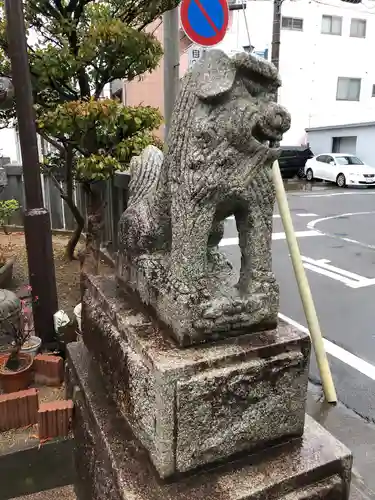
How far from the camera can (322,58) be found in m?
20.6

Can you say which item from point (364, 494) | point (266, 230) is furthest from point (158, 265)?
point (364, 494)

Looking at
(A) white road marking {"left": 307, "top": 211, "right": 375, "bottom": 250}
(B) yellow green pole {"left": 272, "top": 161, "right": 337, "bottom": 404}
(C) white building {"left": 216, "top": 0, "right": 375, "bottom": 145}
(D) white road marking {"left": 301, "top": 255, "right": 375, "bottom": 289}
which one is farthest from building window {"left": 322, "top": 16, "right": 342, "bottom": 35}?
(B) yellow green pole {"left": 272, "top": 161, "right": 337, "bottom": 404}

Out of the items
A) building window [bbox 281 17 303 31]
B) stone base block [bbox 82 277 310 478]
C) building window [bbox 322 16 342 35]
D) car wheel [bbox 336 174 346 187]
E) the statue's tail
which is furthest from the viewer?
building window [bbox 322 16 342 35]

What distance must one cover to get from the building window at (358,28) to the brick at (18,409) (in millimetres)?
23115

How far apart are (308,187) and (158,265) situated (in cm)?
1657

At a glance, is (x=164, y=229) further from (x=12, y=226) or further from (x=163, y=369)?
(x=12, y=226)

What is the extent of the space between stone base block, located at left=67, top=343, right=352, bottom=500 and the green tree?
2675mm

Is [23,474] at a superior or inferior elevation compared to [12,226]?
inferior

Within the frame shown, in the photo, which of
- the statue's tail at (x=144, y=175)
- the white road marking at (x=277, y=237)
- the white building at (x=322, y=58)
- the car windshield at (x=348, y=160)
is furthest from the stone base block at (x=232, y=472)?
the white building at (x=322, y=58)

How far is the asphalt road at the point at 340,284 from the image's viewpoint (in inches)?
150

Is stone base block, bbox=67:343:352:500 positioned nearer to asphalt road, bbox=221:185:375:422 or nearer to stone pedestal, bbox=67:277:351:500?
stone pedestal, bbox=67:277:351:500

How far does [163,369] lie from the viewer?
1652 millimetres

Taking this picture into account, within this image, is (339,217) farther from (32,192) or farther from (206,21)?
(32,192)

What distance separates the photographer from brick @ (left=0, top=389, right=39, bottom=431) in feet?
8.86
